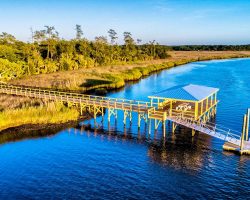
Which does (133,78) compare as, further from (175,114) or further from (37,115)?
(175,114)

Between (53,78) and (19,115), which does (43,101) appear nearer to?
(19,115)

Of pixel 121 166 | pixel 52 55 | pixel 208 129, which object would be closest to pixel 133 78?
pixel 52 55

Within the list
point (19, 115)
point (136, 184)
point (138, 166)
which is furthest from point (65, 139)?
point (136, 184)

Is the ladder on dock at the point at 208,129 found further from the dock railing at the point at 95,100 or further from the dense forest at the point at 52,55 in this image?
the dense forest at the point at 52,55

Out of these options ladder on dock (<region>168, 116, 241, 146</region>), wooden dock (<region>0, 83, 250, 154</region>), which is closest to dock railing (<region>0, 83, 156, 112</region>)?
wooden dock (<region>0, 83, 250, 154</region>)

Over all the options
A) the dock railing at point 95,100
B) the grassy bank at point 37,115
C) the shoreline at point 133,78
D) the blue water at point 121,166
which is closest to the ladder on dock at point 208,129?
the blue water at point 121,166

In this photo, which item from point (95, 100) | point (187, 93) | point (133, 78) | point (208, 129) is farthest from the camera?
point (133, 78)
